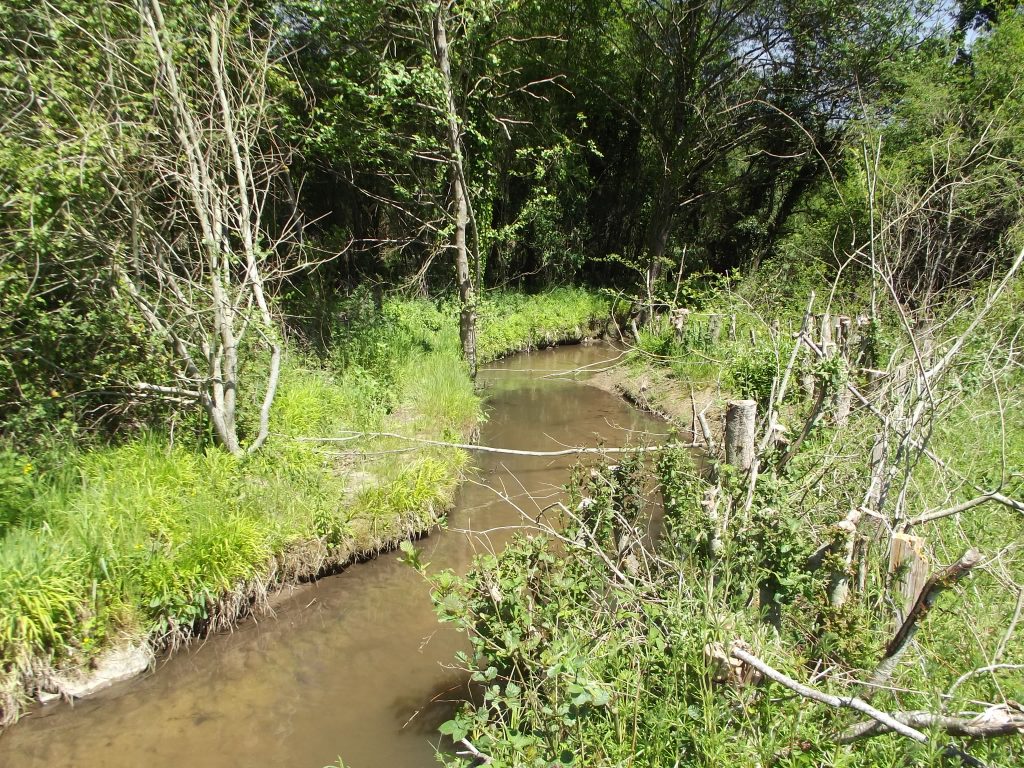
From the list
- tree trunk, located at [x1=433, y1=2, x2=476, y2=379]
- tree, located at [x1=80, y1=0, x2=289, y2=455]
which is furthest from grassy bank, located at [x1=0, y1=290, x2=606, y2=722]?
tree trunk, located at [x1=433, y1=2, x2=476, y2=379]

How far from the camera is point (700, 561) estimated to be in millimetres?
3371

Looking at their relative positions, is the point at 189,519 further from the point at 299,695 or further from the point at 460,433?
the point at 460,433

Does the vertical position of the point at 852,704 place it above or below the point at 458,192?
below

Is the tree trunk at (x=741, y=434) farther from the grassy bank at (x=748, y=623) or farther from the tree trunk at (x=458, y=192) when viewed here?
the tree trunk at (x=458, y=192)

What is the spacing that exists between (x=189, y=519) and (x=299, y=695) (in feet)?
5.40

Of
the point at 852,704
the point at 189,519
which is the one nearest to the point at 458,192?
the point at 189,519

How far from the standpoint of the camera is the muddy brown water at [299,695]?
3.83 m

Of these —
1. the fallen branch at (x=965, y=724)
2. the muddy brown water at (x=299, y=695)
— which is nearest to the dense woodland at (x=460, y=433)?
the fallen branch at (x=965, y=724)

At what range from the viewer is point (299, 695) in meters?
4.38

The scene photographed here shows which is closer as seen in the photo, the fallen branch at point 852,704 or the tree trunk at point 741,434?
the fallen branch at point 852,704

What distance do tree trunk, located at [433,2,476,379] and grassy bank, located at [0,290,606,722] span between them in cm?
256

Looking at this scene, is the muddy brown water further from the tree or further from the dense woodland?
the tree

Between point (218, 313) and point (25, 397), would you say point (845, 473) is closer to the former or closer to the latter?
point (218, 313)

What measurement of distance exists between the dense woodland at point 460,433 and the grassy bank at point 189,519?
3 cm
